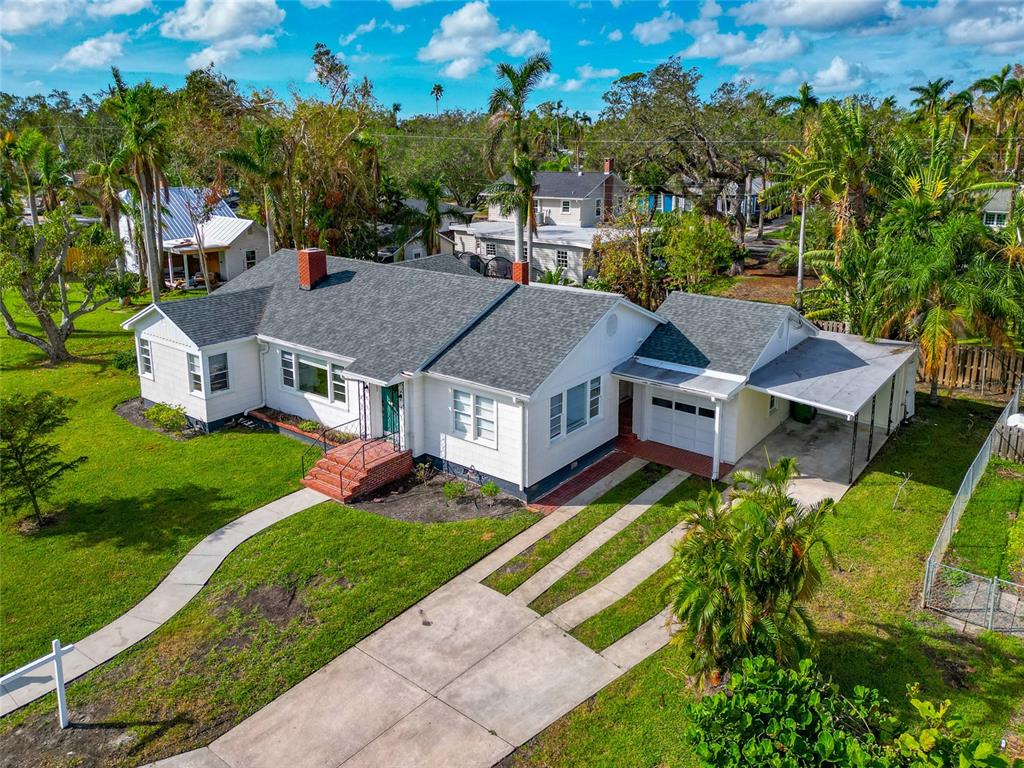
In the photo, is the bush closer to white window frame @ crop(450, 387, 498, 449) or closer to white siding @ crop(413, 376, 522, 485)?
white siding @ crop(413, 376, 522, 485)

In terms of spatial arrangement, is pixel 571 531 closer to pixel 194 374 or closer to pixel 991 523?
pixel 991 523

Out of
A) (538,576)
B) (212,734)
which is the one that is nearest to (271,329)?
(538,576)

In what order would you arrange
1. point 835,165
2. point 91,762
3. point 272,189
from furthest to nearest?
point 272,189 → point 835,165 → point 91,762

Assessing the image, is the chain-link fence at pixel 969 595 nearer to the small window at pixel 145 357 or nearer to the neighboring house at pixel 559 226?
the small window at pixel 145 357

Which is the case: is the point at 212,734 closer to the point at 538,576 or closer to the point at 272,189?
the point at 538,576

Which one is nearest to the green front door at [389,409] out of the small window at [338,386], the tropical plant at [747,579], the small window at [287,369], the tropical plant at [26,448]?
the small window at [338,386]

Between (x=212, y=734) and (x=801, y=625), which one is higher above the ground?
(x=801, y=625)

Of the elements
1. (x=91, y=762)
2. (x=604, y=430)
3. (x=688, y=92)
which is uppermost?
(x=688, y=92)
